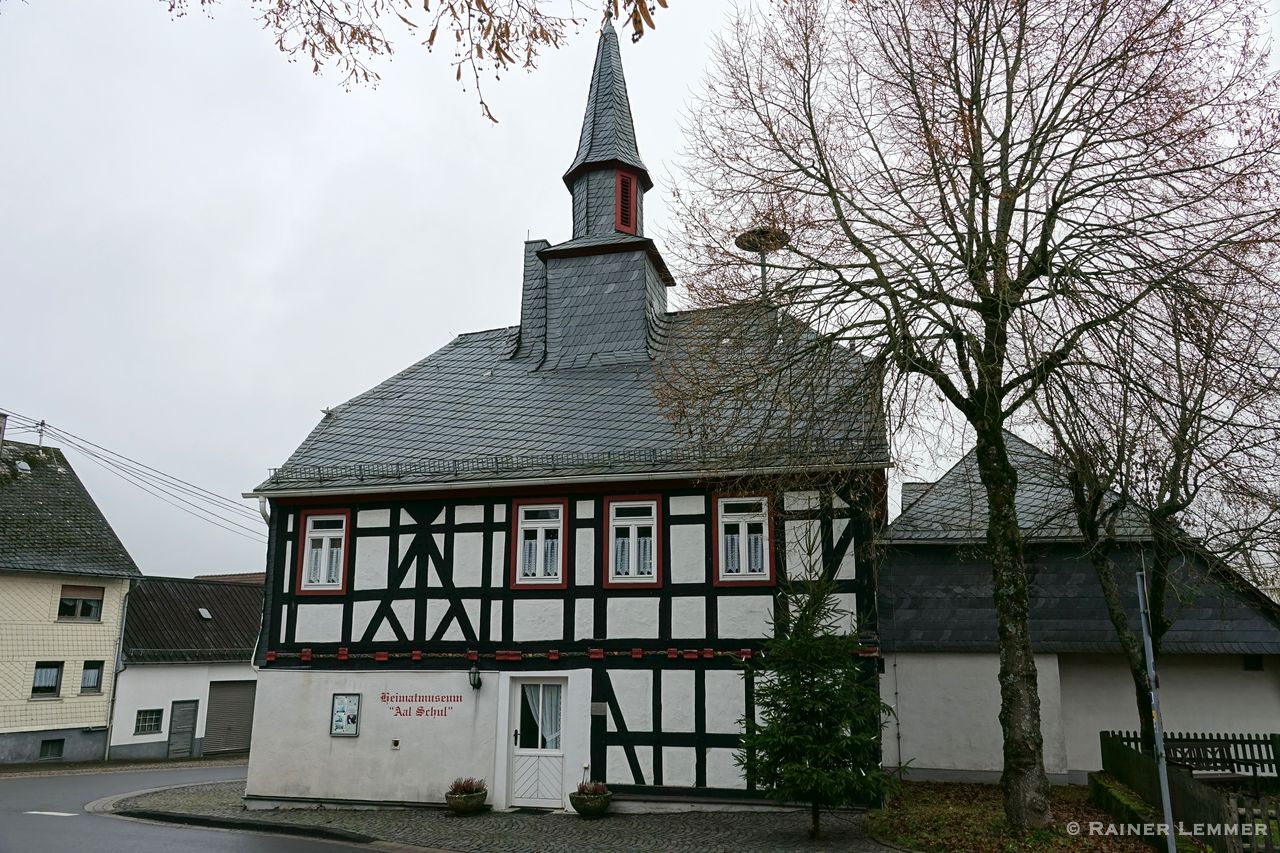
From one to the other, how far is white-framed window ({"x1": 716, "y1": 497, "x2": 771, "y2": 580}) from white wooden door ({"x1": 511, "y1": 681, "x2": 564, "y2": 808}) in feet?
10.6

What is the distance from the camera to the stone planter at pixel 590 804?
1360 centimetres

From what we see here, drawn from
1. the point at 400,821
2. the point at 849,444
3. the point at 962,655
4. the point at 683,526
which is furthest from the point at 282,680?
the point at 962,655

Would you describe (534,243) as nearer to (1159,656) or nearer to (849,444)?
(849,444)

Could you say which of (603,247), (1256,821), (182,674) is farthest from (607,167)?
(182,674)

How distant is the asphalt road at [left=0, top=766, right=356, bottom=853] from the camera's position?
11.8 metres

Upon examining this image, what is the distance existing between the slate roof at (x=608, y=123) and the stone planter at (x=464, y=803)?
12.8 metres

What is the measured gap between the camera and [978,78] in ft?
37.7

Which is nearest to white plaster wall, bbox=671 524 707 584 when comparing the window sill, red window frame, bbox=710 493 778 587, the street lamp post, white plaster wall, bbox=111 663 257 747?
red window frame, bbox=710 493 778 587

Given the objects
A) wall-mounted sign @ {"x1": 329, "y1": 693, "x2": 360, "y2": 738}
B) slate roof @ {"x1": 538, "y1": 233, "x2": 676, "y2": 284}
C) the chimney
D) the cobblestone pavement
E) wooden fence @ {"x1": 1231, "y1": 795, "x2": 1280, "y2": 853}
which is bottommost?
the cobblestone pavement

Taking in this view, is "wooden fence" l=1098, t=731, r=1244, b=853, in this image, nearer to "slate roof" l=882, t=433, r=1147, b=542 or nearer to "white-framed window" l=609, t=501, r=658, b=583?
"slate roof" l=882, t=433, r=1147, b=542

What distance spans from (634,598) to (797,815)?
3804 millimetres

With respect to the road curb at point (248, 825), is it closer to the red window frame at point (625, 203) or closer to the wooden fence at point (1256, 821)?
the wooden fence at point (1256, 821)

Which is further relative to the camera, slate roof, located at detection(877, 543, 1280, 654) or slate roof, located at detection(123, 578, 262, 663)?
slate roof, located at detection(123, 578, 262, 663)

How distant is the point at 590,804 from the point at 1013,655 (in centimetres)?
622
